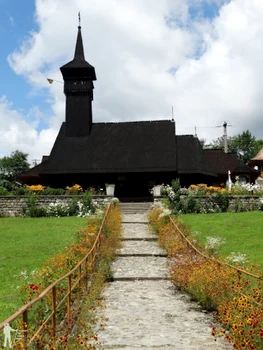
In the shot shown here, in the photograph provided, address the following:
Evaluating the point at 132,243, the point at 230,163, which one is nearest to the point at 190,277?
the point at 132,243

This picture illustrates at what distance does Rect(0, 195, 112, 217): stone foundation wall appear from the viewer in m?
24.3

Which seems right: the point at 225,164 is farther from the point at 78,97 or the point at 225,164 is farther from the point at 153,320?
the point at 153,320

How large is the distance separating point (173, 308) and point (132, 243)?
22.3ft

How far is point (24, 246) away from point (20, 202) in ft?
34.9

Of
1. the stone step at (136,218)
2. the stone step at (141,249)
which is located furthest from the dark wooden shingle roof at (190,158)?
the stone step at (141,249)

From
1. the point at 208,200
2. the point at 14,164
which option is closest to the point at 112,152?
the point at 208,200

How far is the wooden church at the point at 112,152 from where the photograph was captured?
31.1 meters

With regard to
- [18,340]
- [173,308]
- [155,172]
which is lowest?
[173,308]

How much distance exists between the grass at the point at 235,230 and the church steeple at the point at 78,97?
48.2 feet

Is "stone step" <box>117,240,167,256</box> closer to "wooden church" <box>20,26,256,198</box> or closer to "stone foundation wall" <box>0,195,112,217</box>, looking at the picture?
"stone foundation wall" <box>0,195,112,217</box>

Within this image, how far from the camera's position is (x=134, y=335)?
6.60 m

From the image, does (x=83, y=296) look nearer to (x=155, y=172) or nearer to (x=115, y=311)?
(x=115, y=311)

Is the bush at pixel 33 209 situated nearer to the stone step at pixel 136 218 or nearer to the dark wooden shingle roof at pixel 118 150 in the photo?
the stone step at pixel 136 218

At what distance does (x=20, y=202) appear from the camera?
81.1ft
